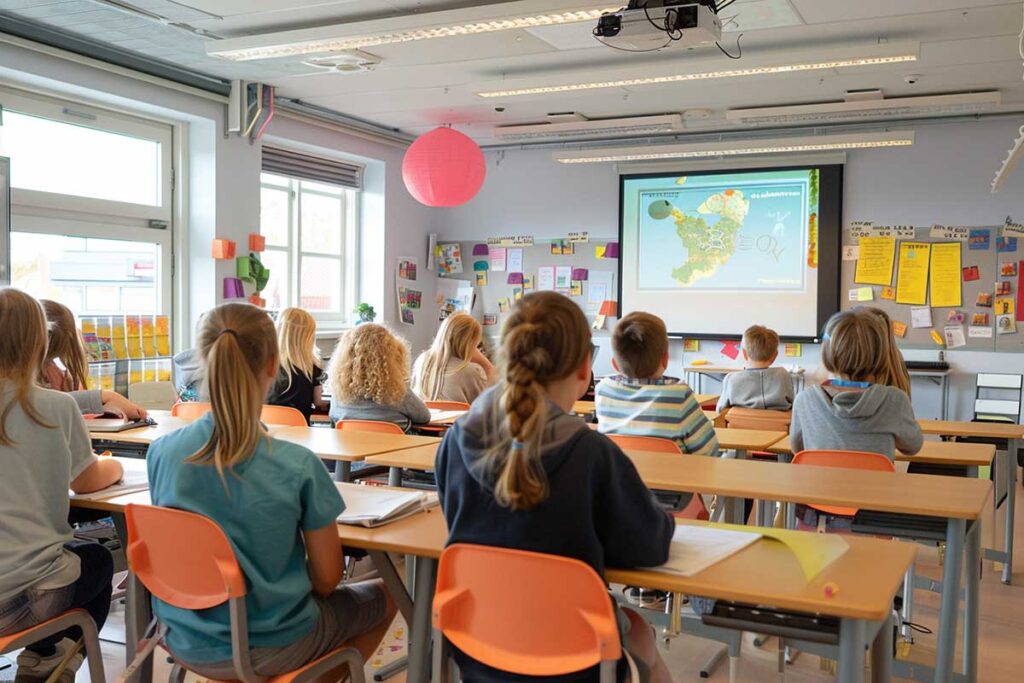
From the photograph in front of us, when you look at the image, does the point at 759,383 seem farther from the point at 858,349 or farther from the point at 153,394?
the point at 153,394

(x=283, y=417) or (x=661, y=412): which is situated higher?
(x=661, y=412)

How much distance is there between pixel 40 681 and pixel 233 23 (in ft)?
13.0

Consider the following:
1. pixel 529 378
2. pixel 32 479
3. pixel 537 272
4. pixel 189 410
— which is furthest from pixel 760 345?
pixel 537 272

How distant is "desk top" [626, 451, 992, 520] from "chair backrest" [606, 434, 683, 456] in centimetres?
16

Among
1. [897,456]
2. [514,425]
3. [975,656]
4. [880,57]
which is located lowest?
[975,656]

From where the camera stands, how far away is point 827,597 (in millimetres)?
1591

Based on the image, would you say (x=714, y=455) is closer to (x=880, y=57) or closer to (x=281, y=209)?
(x=880, y=57)

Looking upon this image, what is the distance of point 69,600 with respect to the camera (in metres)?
2.20

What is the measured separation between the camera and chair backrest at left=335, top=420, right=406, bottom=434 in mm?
3770

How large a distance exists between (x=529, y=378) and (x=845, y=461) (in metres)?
1.71

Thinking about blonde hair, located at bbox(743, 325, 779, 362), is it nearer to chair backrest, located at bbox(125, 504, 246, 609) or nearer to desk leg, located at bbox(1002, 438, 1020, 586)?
desk leg, located at bbox(1002, 438, 1020, 586)

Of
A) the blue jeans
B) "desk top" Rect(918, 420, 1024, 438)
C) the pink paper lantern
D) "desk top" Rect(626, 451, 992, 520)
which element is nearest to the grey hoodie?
"desk top" Rect(626, 451, 992, 520)

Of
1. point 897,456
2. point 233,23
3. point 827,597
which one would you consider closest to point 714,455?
point 897,456

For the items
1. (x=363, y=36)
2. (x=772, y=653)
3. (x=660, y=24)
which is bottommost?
(x=772, y=653)
